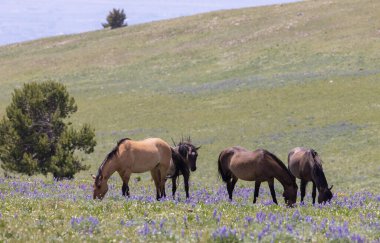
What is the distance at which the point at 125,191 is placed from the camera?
19328 millimetres

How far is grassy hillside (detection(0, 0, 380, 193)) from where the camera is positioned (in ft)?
153

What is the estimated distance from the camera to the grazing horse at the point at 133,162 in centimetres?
1872

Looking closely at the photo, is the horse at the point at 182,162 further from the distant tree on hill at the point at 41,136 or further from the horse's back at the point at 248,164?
the distant tree on hill at the point at 41,136

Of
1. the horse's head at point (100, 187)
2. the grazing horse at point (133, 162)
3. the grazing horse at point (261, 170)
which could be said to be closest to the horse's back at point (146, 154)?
the grazing horse at point (133, 162)

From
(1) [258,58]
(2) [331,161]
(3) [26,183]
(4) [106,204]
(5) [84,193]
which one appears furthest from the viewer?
(1) [258,58]

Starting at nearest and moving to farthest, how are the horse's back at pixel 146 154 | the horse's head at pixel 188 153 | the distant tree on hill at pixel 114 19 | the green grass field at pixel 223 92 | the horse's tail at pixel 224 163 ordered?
the green grass field at pixel 223 92, the horse's back at pixel 146 154, the horse's tail at pixel 224 163, the horse's head at pixel 188 153, the distant tree on hill at pixel 114 19

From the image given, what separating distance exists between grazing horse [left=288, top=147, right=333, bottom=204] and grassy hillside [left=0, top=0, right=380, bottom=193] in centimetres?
1144

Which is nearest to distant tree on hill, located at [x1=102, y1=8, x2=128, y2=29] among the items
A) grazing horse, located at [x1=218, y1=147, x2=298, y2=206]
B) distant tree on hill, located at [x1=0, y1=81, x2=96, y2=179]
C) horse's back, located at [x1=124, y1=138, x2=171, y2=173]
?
distant tree on hill, located at [x1=0, y1=81, x2=96, y2=179]

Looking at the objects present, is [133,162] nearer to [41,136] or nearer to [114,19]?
[41,136]

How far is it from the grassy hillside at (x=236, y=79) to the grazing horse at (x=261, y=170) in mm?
13995

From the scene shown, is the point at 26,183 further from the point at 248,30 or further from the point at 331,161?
the point at 248,30

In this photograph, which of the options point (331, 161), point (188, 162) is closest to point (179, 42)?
point (331, 161)

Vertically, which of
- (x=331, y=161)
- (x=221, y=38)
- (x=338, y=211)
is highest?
(x=221, y=38)

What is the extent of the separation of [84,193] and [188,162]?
3.85 metres
